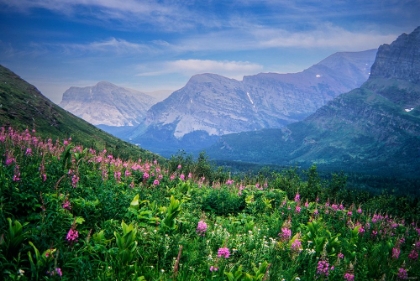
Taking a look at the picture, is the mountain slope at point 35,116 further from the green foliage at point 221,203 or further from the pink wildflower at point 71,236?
the pink wildflower at point 71,236

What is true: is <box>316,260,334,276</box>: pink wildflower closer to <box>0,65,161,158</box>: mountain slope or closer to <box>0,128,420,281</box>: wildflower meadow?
<box>0,128,420,281</box>: wildflower meadow

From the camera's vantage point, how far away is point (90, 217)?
5.92 m

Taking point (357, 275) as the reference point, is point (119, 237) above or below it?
above

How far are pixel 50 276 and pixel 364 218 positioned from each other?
1224cm

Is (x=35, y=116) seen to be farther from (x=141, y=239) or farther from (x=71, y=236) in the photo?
(x=71, y=236)

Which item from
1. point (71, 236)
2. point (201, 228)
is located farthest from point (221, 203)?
point (71, 236)

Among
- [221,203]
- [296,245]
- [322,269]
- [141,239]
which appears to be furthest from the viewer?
[221,203]

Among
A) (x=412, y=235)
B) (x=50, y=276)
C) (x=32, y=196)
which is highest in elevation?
(x=32, y=196)

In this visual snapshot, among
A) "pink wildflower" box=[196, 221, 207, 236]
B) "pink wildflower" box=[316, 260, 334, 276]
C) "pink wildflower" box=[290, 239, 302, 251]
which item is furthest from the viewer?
"pink wildflower" box=[290, 239, 302, 251]

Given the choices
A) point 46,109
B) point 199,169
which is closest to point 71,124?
point 46,109

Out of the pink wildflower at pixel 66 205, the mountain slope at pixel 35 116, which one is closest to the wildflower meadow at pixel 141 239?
the pink wildflower at pixel 66 205

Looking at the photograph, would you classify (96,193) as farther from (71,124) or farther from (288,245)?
(71,124)

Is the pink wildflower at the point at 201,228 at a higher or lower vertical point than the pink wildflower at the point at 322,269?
higher

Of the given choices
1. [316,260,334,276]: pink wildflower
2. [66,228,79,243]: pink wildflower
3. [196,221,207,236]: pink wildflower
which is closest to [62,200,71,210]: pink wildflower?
[66,228,79,243]: pink wildflower
